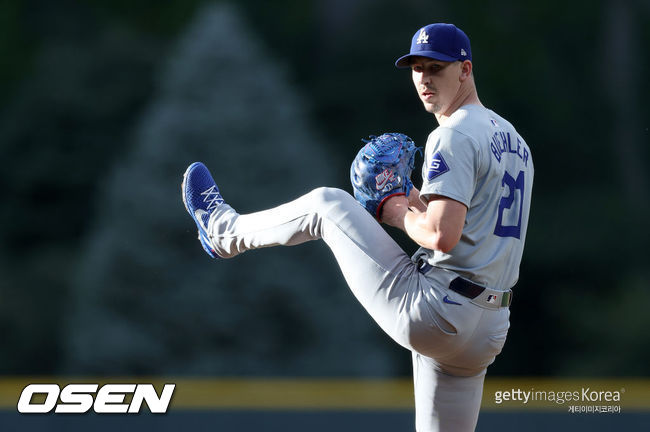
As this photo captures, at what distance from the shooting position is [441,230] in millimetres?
3010

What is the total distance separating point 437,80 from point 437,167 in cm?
38

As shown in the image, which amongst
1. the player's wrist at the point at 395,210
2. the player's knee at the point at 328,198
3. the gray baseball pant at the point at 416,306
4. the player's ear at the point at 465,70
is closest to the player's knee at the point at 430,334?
the gray baseball pant at the point at 416,306

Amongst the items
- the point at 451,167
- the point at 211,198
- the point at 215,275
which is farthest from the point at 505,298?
the point at 215,275

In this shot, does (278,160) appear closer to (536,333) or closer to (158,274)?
(158,274)

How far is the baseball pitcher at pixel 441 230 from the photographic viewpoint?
3.09m

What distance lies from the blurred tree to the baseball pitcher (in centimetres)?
625

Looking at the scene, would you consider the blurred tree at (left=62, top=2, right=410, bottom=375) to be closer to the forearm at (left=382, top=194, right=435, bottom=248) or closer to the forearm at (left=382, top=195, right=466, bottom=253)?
the forearm at (left=382, top=194, right=435, bottom=248)

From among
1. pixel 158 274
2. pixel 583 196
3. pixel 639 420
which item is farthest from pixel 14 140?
pixel 639 420

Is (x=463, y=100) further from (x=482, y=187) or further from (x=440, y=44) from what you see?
(x=482, y=187)

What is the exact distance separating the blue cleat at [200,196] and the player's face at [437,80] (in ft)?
3.06

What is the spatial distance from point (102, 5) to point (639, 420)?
11367 mm

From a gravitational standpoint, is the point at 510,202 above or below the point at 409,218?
above

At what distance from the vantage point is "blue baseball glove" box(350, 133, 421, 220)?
3.34 meters

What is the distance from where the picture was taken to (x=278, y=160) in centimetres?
1024
